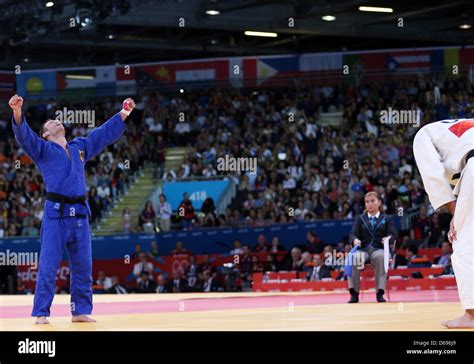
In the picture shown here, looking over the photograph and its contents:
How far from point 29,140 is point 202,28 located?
2208 centimetres

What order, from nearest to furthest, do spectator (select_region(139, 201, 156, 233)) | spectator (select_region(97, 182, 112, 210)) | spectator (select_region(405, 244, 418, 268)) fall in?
spectator (select_region(405, 244, 418, 268)) → spectator (select_region(139, 201, 156, 233)) → spectator (select_region(97, 182, 112, 210))

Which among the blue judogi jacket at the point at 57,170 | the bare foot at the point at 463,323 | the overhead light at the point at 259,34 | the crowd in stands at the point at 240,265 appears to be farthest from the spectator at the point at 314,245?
the bare foot at the point at 463,323

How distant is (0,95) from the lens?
112 ft

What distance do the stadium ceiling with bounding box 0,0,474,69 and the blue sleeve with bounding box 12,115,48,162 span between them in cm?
1622

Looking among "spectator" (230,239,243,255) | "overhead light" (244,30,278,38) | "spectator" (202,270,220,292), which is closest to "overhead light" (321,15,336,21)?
"overhead light" (244,30,278,38)

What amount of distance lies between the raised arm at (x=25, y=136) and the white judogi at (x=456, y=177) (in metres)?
3.51

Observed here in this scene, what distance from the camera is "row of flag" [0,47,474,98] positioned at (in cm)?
3139

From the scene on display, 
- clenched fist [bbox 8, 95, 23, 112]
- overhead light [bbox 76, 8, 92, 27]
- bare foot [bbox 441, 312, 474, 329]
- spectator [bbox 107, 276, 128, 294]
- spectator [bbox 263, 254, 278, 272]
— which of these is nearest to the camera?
bare foot [bbox 441, 312, 474, 329]

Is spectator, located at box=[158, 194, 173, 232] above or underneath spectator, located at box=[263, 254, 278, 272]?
above

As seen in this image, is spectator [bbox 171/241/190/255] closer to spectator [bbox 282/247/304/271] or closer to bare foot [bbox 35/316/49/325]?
spectator [bbox 282/247/304/271]

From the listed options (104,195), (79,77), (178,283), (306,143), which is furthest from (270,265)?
(79,77)

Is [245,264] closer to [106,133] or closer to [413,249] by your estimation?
[413,249]

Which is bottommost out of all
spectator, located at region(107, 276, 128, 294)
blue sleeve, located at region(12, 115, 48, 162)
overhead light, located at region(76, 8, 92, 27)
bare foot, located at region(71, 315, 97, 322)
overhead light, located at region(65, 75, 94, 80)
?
spectator, located at region(107, 276, 128, 294)
